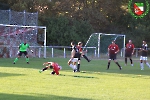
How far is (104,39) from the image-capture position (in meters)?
47.0

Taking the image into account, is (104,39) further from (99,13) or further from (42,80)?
(42,80)

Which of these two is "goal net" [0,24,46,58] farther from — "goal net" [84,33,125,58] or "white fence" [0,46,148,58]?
"goal net" [84,33,125,58]

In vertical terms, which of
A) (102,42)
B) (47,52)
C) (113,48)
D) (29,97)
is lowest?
(29,97)

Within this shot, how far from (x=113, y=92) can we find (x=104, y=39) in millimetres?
32359

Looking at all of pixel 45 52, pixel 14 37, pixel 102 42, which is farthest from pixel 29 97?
pixel 102 42

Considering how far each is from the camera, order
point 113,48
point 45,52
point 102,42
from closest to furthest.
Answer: point 113,48
point 45,52
point 102,42

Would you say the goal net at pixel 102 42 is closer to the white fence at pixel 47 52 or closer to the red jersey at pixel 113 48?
the white fence at pixel 47 52

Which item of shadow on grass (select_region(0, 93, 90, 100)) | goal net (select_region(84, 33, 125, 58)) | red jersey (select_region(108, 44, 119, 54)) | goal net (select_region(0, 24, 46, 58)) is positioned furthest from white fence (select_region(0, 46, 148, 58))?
shadow on grass (select_region(0, 93, 90, 100))

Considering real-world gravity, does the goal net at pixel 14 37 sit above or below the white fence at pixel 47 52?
above

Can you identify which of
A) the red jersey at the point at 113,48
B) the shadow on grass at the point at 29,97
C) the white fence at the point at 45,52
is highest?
the red jersey at the point at 113,48

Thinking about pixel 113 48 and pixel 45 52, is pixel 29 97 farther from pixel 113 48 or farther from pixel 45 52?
pixel 45 52

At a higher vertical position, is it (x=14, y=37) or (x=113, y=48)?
(x=14, y=37)

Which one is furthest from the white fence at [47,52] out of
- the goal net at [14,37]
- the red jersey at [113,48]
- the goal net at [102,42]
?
the red jersey at [113,48]

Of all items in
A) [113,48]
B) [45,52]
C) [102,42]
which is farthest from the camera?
[102,42]
